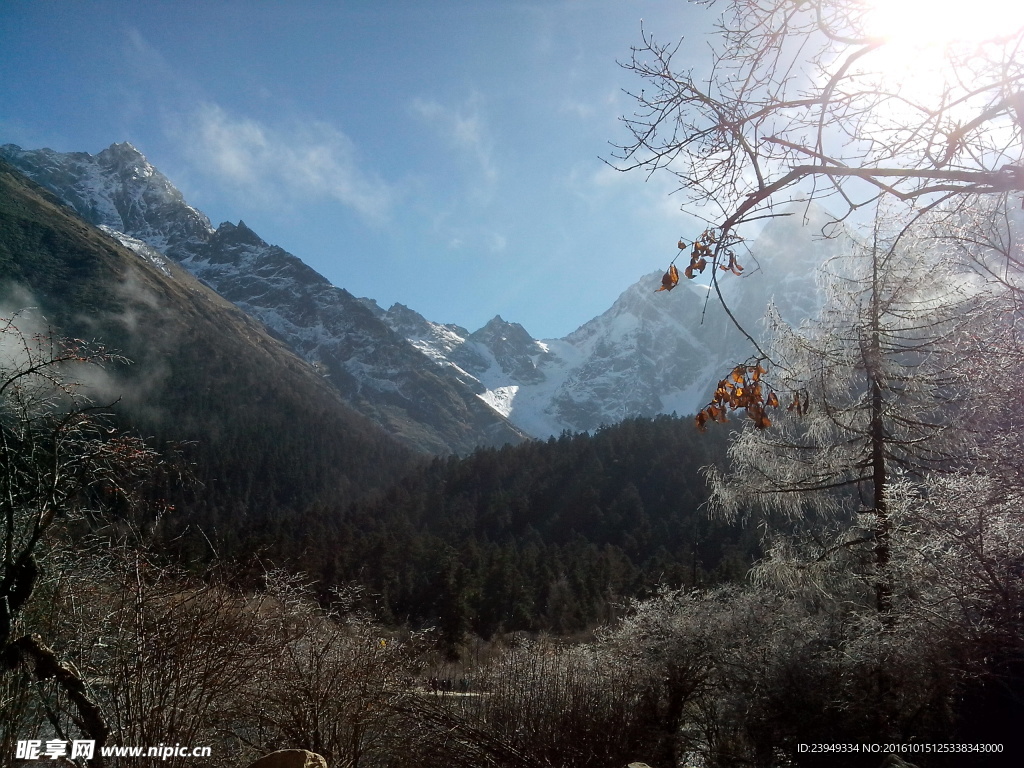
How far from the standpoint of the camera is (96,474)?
441 centimetres

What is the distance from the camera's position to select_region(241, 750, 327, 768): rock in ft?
9.70

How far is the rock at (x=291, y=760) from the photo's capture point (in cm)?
296

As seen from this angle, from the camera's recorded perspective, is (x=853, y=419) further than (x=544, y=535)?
No

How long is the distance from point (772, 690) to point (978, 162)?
5646mm

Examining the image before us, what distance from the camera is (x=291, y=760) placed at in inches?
118

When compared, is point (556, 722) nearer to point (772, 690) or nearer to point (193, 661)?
point (772, 690)

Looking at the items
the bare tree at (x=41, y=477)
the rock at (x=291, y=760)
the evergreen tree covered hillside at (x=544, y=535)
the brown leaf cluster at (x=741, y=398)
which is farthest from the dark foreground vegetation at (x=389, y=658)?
the evergreen tree covered hillside at (x=544, y=535)

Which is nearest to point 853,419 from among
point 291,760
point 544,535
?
point 291,760

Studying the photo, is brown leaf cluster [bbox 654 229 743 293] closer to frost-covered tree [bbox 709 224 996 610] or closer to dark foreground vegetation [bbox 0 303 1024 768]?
dark foreground vegetation [bbox 0 303 1024 768]

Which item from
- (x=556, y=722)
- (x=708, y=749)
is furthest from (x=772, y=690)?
(x=556, y=722)

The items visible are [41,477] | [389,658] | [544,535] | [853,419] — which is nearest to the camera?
[41,477]

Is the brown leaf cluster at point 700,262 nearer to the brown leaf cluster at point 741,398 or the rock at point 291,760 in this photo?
the brown leaf cluster at point 741,398

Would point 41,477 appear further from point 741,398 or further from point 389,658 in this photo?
point 741,398

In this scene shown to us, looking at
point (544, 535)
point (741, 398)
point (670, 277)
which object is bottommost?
point (544, 535)
